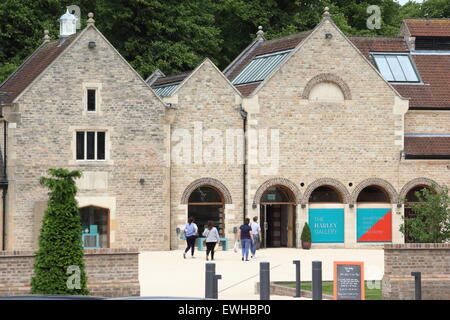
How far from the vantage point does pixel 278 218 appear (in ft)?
161

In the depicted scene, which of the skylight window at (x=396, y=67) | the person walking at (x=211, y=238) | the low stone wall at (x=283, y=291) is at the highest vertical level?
the skylight window at (x=396, y=67)

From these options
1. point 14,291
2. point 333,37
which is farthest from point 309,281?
point 333,37

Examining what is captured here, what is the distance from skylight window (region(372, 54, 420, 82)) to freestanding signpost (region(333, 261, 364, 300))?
27746 mm

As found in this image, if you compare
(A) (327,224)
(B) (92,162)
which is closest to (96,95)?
(B) (92,162)

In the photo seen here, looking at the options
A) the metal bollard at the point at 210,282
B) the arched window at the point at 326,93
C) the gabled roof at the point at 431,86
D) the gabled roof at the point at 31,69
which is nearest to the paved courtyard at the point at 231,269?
the metal bollard at the point at 210,282

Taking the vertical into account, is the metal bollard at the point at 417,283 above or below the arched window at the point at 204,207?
below

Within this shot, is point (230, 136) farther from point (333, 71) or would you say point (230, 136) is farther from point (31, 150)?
point (31, 150)

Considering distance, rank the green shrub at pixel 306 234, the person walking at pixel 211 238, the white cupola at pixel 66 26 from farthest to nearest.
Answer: the white cupola at pixel 66 26
the green shrub at pixel 306 234
the person walking at pixel 211 238

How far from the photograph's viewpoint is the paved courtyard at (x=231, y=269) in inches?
1150

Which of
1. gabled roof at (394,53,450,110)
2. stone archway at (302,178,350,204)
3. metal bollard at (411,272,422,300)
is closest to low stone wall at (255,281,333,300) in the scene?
metal bollard at (411,272,422,300)

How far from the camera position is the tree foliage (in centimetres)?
6097

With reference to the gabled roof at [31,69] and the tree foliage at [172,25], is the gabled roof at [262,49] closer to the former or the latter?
the tree foliage at [172,25]

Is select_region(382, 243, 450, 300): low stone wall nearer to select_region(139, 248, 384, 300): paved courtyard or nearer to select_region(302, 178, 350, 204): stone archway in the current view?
select_region(139, 248, 384, 300): paved courtyard

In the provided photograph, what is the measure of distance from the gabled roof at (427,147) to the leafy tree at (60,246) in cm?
2608
